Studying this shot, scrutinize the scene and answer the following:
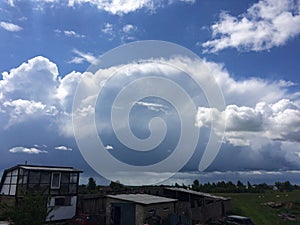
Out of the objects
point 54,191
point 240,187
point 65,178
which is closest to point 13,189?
point 54,191

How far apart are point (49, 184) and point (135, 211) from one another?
10.1 metres

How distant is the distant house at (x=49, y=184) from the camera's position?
3167 cm

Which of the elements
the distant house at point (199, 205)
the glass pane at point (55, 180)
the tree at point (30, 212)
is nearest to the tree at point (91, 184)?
the distant house at point (199, 205)

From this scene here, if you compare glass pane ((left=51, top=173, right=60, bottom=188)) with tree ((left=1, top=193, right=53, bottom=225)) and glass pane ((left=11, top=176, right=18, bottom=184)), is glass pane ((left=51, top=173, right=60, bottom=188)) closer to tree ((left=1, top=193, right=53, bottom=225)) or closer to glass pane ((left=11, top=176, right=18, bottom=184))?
glass pane ((left=11, top=176, right=18, bottom=184))

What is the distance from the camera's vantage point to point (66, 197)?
3431 cm

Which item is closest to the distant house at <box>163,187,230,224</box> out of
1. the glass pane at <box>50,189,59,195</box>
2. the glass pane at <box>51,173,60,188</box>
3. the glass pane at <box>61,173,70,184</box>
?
the glass pane at <box>61,173,70,184</box>

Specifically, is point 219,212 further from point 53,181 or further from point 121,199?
point 53,181

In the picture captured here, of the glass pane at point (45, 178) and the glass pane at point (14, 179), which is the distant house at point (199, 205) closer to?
the glass pane at point (45, 178)

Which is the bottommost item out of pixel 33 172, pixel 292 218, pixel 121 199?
pixel 292 218

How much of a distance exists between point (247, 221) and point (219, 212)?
441 inches

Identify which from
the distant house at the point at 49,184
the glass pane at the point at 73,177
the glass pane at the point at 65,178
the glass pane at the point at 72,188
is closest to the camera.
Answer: the distant house at the point at 49,184

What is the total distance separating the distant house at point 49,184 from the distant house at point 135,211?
17.7 feet

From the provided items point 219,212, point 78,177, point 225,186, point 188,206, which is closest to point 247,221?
point 188,206

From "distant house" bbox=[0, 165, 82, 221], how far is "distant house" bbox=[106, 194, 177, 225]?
17.7ft
